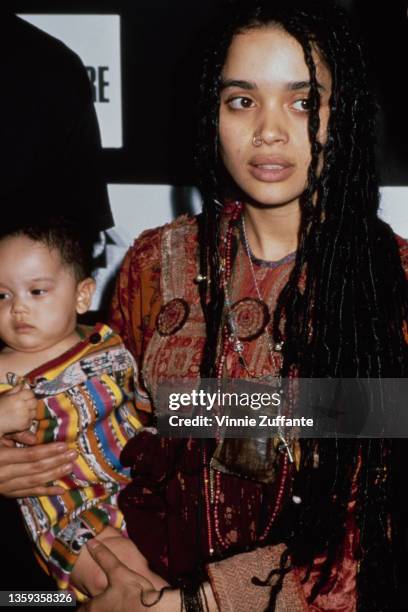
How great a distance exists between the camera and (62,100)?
177cm

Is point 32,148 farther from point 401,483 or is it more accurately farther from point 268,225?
point 401,483

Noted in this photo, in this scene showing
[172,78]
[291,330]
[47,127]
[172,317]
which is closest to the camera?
[291,330]

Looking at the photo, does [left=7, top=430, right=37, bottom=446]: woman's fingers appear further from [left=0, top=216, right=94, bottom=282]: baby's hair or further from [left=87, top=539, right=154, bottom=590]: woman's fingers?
[left=0, top=216, right=94, bottom=282]: baby's hair

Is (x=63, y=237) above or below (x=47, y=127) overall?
below

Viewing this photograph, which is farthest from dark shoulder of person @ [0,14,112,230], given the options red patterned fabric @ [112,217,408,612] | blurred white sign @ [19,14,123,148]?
red patterned fabric @ [112,217,408,612]

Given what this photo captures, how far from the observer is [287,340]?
1339mm

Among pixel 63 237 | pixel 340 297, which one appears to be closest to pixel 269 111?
pixel 340 297

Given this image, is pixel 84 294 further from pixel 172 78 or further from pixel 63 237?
pixel 172 78

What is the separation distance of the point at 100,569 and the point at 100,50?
1.48 metres

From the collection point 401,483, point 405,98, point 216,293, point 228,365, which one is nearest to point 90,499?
point 228,365

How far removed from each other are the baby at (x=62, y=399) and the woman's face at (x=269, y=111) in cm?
45

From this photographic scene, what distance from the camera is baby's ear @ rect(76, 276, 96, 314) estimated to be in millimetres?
1502

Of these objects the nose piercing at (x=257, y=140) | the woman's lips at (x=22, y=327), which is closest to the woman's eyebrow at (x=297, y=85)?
the nose piercing at (x=257, y=140)

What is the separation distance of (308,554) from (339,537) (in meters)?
0.07
